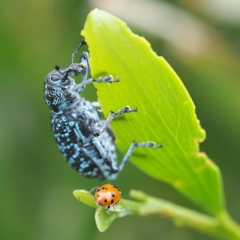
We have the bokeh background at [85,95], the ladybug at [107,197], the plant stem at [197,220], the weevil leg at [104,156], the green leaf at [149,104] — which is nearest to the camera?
the green leaf at [149,104]

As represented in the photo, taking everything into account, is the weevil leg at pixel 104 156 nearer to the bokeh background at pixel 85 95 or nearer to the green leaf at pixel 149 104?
the green leaf at pixel 149 104

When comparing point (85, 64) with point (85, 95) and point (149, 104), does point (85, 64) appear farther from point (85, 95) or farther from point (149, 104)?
point (85, 95)

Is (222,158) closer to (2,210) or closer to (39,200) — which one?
(39,200)

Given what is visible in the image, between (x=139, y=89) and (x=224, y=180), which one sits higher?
(x=139, y=89)

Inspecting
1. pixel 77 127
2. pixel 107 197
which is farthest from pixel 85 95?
pixel 107 197

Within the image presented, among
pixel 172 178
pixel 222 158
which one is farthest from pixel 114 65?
pixel 222 158

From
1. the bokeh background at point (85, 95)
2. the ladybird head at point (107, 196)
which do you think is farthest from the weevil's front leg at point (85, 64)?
the bokeh background at point (85, 95)

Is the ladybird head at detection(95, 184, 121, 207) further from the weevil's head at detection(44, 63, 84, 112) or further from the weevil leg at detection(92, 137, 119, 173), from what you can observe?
the weevil's head at detection(44, 63, 84, 112)
